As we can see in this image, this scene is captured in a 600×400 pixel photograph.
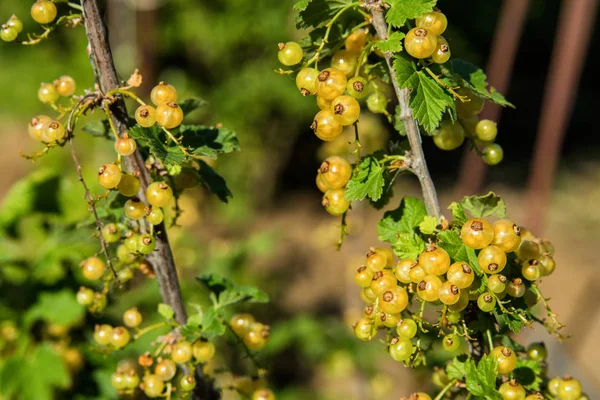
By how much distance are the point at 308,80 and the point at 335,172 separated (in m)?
0.14

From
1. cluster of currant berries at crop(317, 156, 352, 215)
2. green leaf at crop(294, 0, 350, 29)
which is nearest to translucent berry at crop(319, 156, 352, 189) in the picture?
cluster of currant berries at crop(317, 156, 352, 215)

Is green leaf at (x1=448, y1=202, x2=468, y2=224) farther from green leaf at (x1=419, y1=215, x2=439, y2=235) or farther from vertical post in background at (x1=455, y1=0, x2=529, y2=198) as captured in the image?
vertical post in background at (x1=455, y1=0, x2=529, y2=198)

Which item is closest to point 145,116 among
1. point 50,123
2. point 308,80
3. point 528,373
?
point 50,123

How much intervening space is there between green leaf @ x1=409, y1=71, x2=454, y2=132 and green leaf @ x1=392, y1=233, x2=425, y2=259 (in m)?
0.17

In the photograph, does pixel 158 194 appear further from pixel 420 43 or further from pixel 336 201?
pixel 420 43

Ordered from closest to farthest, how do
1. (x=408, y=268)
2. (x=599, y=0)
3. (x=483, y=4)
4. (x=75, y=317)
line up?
(x=408, y=268), (x=75, y=317), (x=483, y=4), (x=599, y=0)

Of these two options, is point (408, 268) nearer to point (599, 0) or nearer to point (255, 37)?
point (255, 37)

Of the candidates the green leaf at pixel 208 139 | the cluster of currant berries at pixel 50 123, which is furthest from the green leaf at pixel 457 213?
the cluster of currant berries at pixel 50 123

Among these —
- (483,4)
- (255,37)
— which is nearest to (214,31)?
(255,37)

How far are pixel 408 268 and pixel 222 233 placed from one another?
5586 mm

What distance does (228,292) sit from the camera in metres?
1.19

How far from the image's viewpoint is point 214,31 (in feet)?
19.9

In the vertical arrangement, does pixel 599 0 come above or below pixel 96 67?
above

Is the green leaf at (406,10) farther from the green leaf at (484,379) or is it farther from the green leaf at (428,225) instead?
the green leaf at (484,379)
